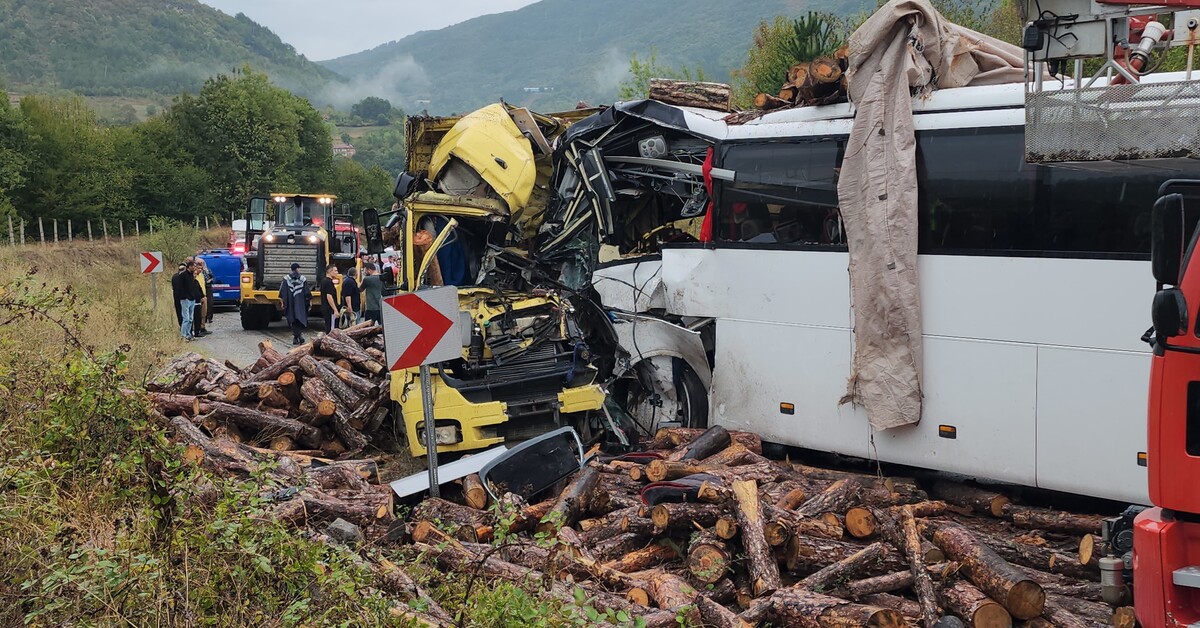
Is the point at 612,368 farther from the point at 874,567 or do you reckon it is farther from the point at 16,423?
the point at 16,423

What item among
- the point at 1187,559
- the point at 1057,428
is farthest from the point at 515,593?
the point at 1057,428

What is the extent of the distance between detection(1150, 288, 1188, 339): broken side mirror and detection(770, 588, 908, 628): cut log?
6.76ft

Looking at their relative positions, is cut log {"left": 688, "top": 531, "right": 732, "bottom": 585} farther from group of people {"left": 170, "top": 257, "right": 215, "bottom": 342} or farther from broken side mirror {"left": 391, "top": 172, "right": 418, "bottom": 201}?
group of people {"left": 170, "top": 257, "right": 215, "bottom": 342}

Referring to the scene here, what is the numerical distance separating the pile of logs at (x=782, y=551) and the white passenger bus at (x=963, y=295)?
56cm

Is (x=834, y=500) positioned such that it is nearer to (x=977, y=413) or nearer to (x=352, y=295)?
(x=977, y=413)

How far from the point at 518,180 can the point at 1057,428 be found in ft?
19.0

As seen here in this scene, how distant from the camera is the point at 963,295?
765 centimetres

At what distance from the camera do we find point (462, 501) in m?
8.05

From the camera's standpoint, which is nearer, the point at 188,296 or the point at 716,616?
the point at 716,616

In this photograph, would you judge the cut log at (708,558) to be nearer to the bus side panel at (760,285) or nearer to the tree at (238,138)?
the bus side panel at (760,285)

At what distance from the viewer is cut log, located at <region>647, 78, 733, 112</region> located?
10.2 meters

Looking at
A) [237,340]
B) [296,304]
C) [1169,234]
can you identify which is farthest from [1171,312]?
[237,340]

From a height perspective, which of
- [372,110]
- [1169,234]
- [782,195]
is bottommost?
[1169,234]

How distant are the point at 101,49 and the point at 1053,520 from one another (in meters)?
194
